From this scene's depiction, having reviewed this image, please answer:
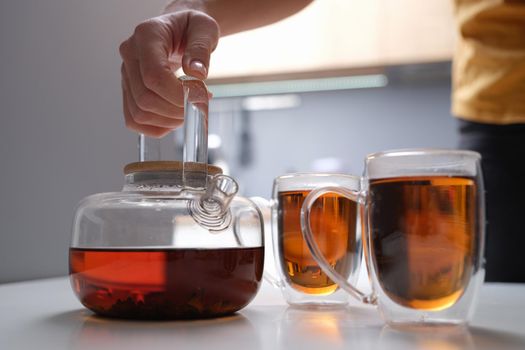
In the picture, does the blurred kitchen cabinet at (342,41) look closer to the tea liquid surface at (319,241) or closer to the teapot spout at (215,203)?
the tea liquid surface at (319,241)

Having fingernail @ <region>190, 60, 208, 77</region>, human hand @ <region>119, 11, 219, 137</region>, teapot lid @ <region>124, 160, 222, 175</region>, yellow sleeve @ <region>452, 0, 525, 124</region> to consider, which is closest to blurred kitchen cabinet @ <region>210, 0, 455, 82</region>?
yellow sleeve @ <region>452, 0, 525, 124</region>

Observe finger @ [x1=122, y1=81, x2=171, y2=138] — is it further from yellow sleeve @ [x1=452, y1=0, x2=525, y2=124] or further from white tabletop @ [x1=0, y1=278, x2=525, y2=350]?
yellow sleeve @ [x1=452, y1=0, x2=525, y2=124]

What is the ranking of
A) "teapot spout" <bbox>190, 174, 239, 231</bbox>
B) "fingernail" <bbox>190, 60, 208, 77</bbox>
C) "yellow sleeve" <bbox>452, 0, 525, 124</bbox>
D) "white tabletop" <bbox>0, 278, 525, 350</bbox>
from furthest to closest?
"yellow sleeve" <bbox>452, 0, 525, 124</bbox> < "fingernail" <bbox>190, 60, 208, 77</bbox> < "teapot spout" <bbox>190, 174, 239, 231</bbox> < "white tabletop" <bbox>0, 278, 525, 350</bbox>

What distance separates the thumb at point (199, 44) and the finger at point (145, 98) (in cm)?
7

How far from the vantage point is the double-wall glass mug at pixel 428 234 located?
0.53 m

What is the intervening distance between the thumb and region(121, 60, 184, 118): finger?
74mm

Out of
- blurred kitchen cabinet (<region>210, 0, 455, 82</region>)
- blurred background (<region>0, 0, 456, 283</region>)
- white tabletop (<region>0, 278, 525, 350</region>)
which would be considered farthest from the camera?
blurred kitchen cabinet (<region>210, 0, 455, 82</region>)

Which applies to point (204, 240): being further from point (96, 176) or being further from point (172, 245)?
point (96, 176)

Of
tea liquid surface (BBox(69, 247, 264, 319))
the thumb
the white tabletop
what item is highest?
the thumb

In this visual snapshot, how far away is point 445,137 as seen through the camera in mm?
3008

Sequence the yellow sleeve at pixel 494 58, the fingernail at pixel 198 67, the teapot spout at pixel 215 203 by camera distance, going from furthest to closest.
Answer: the yellow sleeve at pixel 494 58 → the fingernail at pixel 198 67 → the teapot spout at pixel 215 203

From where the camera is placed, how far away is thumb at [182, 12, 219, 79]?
0.72 m

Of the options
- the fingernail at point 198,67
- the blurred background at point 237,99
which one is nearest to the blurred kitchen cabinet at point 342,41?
the blurred background at point 237,99

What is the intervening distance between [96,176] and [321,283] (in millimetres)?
638
